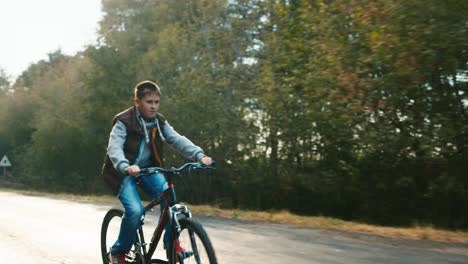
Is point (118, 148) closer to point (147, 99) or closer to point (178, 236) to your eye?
point (147, 99)

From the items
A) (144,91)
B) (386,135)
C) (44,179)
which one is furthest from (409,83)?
(44,179)

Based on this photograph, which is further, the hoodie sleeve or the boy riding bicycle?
the hoodie sleeve

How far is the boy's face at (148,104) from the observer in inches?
217

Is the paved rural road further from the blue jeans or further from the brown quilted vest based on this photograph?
the brown quilted vest

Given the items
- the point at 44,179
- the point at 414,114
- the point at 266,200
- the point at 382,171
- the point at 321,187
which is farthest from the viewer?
the point at 44,179

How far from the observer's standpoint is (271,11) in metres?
19.6

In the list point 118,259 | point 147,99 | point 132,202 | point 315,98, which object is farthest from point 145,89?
point 315,98

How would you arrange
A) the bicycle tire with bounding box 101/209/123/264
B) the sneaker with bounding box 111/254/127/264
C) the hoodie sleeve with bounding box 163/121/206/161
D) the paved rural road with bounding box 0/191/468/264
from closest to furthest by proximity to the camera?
the hoodie sleeve with bounding box 163/121/206/161 → the sneaker with bounding box 111/254/127/264 → the bicycle tire with bounding box 101/209/123/264 → the paved rural road with bounding box 0/191/468/264

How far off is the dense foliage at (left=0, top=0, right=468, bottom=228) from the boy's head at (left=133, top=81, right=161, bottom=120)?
23.4ft

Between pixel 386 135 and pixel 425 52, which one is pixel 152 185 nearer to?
pixel 425 52

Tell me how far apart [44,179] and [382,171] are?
35.1m

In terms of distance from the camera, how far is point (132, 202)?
5.49 metres

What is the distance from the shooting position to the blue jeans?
5.48 meters

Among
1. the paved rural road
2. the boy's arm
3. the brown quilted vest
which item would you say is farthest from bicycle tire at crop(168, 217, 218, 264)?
the paved rural road
